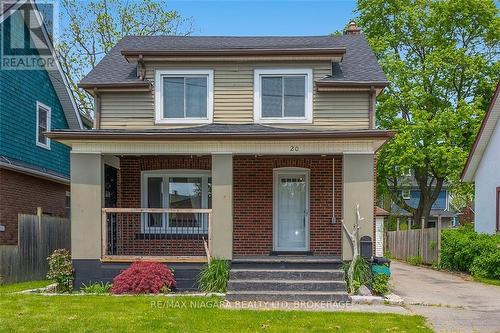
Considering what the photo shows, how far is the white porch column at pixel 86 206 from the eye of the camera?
11742 millimetres

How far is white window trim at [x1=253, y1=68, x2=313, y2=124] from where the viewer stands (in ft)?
44.9

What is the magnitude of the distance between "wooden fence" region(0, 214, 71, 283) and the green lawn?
139 inches

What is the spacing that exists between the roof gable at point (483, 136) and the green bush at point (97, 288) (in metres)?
14.0

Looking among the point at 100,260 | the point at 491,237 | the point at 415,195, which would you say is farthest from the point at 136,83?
the point at 415,195

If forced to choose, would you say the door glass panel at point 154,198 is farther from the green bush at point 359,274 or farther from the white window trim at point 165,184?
the green bush at point 359,274

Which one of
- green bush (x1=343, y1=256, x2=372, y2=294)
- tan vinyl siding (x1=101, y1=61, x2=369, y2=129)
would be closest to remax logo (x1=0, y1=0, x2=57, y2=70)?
tan vinyl siding (x1=101, y1=61, x2=369, y2=129)

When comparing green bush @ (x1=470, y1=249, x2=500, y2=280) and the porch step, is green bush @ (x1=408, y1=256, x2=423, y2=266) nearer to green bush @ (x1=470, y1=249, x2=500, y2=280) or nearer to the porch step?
green bush @ (x1=470, y1=249, x2=500, y2=280)

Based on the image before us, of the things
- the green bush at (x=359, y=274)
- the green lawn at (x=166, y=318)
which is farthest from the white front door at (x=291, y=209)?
the green lawn at (x=166, y=318)

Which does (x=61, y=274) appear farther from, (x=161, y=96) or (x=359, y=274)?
(x=359, y=274)

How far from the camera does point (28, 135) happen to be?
1645 cm

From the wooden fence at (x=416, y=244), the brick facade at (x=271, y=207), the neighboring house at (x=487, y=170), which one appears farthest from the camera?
the wooden fence at (x=416, y=244)

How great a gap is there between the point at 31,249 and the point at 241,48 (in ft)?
25.9

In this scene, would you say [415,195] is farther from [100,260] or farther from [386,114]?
[100,260]

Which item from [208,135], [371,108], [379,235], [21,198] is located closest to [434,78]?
[379,235]
